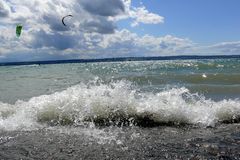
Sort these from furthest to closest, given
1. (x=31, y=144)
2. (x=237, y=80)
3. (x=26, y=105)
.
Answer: (x=237, y=80) < (x=26, y=105) < (x=31, y=144)

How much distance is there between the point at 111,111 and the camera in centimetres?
1167

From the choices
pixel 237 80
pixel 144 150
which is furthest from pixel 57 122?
pixel 237 80

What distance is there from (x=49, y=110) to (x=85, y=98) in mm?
1260

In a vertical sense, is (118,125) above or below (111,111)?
below

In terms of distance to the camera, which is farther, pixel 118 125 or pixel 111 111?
pixel 111 111

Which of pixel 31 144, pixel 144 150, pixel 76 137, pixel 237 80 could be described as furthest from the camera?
pixel 237 80

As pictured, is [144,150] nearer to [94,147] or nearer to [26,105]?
[94,147]

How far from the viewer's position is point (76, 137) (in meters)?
Result: 8.96

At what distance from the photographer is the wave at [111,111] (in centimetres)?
1102

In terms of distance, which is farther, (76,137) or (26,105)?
(26,105)

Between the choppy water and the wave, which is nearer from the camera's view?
the choppy water

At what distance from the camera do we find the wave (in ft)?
36.1

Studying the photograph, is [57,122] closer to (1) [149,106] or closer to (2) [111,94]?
(2) [111,94]

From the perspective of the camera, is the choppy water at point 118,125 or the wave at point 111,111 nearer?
the choppy water at point 118,125
